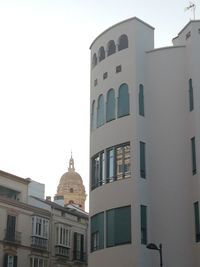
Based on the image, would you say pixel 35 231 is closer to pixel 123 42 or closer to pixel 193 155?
pixel 123 42

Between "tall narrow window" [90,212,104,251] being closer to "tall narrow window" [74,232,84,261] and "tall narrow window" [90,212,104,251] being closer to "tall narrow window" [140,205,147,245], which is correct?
"tall narrow window" [140,205,147,245]

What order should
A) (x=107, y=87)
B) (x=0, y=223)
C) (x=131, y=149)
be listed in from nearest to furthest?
(x=131, y=149), (x=107, y=87), (x=0, y=223)

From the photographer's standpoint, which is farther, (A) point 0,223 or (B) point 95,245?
(A) point 0,223

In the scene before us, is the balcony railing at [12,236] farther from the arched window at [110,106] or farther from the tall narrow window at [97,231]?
the arched window at [110,106]

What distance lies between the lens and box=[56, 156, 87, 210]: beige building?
106 meters

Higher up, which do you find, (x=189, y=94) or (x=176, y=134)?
(x=189, y=94)

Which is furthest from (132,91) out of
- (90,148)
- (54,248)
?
(54,248)

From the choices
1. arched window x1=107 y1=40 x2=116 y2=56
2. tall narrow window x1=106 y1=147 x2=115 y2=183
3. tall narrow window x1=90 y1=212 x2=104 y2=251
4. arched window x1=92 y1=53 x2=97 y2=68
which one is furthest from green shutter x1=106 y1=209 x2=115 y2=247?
arched window x1=92 y1=53 x2=97 y2=68

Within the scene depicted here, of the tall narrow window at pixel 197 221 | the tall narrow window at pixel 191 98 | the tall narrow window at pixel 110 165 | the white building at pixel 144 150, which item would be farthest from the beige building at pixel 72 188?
the tall narrow window at pixel 197 221

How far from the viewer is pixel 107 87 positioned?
119 feet

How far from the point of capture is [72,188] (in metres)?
108

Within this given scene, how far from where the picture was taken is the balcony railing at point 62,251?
55.5 metres

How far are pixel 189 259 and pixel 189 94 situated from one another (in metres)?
9.62

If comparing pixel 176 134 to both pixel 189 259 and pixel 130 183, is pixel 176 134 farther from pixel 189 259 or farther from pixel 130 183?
pixel 189 259
